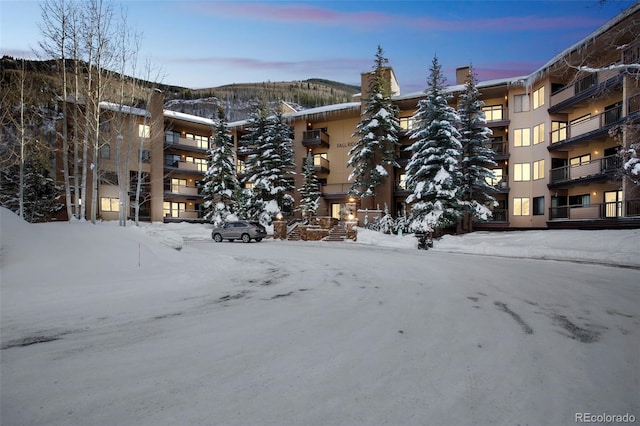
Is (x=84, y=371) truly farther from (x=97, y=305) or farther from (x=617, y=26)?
(x=617, y=26)

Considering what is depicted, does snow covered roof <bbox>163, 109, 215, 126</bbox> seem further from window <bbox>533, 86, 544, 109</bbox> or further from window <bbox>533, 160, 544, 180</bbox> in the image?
window <bbox>533, 160, 544, 180</bbox>

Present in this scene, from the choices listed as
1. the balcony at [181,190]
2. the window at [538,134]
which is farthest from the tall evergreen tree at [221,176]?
the window at [538,134]

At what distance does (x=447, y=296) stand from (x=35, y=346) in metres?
6.98

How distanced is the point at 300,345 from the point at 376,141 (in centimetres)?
2572

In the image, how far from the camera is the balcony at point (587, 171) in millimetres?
20016

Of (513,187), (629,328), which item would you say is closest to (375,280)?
(629,328)

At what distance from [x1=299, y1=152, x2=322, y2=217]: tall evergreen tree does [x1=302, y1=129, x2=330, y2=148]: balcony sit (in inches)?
121

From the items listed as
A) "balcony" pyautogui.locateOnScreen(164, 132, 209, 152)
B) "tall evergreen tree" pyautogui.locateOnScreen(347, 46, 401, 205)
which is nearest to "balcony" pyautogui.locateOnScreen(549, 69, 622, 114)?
"tall evergreen tree" pyautogui.locateOnScreen(347, 46, 401, 205)

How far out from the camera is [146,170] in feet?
112

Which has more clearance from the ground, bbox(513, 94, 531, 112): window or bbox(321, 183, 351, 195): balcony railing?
bbox(513, 94, 531, 112): window

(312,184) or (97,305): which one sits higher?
(312,184)

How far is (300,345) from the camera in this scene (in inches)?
159

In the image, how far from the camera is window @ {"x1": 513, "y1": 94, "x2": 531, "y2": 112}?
91.4ft

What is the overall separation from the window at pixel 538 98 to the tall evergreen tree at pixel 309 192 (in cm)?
2098
